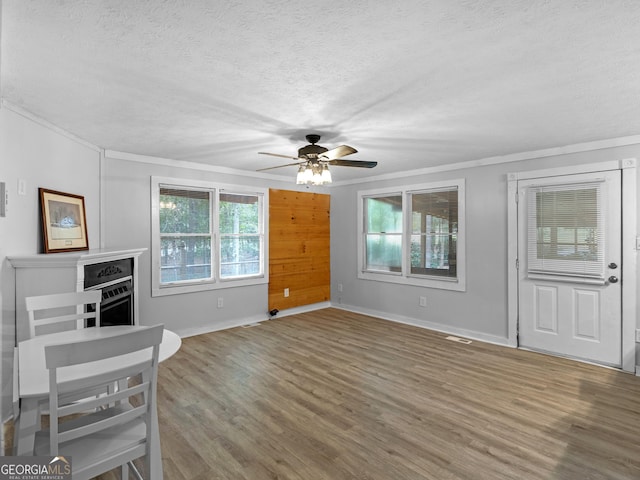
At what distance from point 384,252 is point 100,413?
4768 mm

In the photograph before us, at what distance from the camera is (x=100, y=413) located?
1729 mm

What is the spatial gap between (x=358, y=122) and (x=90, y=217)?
3099 millimetres

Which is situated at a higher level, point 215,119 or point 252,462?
point 215,119

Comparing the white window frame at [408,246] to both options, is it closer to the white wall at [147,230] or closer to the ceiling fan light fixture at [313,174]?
the white wall at [147,230]

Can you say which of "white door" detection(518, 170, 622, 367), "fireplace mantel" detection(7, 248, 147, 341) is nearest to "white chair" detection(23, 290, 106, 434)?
"fireplace mantel" detection(7, 248, 147, 341)

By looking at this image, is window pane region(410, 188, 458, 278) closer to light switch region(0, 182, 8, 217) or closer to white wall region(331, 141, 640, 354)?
white wall region(331, 141, 640, 354)

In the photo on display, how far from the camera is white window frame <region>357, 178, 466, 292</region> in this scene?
15.7 feet

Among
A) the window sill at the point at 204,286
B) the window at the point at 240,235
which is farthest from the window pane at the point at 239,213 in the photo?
the window sill at the point at 204,286

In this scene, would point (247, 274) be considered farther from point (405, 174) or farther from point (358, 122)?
point (358, 122)

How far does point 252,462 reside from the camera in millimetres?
2123

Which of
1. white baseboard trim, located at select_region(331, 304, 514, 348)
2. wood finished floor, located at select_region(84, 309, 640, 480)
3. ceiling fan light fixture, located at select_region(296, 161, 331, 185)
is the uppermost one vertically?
ceiling fan light fixture, located at select_region(296, 161, 331, 185)

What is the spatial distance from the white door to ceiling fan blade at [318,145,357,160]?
2.49 m

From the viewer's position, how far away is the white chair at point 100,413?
133 cm

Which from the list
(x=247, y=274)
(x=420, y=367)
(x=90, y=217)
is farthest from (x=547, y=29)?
(x=247, y=274)
